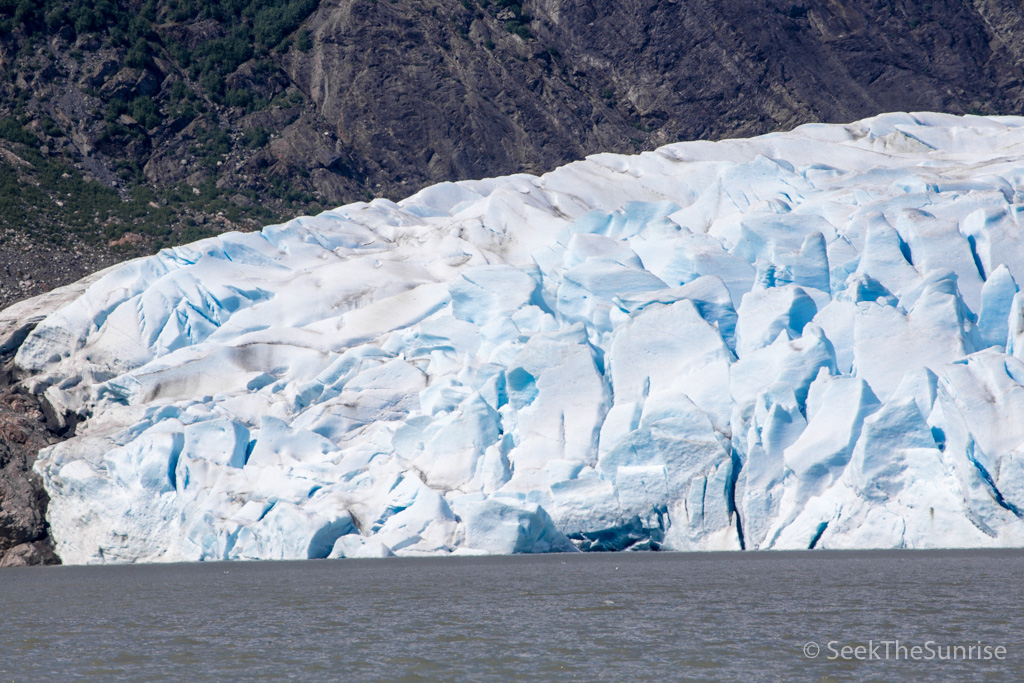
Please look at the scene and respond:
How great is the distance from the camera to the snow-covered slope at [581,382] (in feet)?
48.9

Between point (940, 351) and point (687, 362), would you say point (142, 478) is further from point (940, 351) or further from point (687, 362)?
point (940, 351)

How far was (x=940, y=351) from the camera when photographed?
15586 millimetres

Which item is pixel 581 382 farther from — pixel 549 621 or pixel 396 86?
pixel 396 86

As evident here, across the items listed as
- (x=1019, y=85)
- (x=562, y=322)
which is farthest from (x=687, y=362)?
(x=1019, y=85)

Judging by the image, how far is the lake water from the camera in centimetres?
859

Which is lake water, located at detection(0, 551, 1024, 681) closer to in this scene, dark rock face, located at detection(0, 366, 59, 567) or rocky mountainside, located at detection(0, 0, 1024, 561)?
dark rock face, located at detection(0, 366, 59, 567)

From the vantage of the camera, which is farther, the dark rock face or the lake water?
the dark rock face

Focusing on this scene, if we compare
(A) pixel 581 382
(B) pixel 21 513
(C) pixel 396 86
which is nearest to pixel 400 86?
(C) pixel 396 86

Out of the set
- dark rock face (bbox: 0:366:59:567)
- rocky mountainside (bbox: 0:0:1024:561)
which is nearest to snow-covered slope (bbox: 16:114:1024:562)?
dark rock face (bbox: 0:366:59:567)

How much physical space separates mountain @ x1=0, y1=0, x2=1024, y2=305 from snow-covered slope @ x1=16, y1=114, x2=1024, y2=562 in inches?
735

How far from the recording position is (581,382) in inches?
667

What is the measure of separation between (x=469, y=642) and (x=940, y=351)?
8.69 metres

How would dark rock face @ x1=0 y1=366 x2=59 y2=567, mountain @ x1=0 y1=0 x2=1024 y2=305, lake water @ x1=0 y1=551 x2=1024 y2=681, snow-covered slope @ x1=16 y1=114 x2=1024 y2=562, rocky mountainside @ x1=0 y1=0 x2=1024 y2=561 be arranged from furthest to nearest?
mountain @ x1=0 y1=0 x2=1024 y2=305 → rocky mountainside @ x1=0 y1=0 x2=1024 y2=561 → dark rock face @ x1=0 y1=366 x2=59 y2=567 → snow-covered slope @ x1=16 y1=114 x2=1024 y2=562 → lake water @ x1=0 y1=551 x2=1024 y2=681

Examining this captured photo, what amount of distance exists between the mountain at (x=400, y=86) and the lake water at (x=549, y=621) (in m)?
26.5
